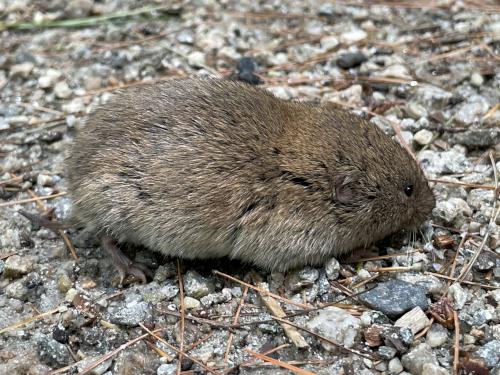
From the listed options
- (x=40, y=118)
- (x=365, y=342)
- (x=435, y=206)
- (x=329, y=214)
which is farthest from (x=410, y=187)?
(x=40, y=118)

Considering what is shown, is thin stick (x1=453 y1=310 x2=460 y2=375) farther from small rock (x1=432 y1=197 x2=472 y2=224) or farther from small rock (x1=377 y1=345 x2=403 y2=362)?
small rock (x1=432 y1=197 x2=472 y2=224)

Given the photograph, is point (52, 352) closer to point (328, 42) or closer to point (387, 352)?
point (387, 352)

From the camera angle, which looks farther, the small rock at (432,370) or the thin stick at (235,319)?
the thin stick at (235,319)

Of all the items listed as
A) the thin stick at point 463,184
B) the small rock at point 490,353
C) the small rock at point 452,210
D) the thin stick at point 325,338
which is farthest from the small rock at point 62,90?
the small rock at point 490,353

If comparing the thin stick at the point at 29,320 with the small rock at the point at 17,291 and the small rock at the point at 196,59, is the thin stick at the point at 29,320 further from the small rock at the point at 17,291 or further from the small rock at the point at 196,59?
the small rock at the point at 196,59

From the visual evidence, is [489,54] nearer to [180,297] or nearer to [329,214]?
[329,214]

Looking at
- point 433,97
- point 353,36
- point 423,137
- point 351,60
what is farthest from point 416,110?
point 353,36

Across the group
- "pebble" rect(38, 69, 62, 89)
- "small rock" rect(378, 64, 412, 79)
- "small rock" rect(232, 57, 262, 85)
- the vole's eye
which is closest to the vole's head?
the vole's eye
